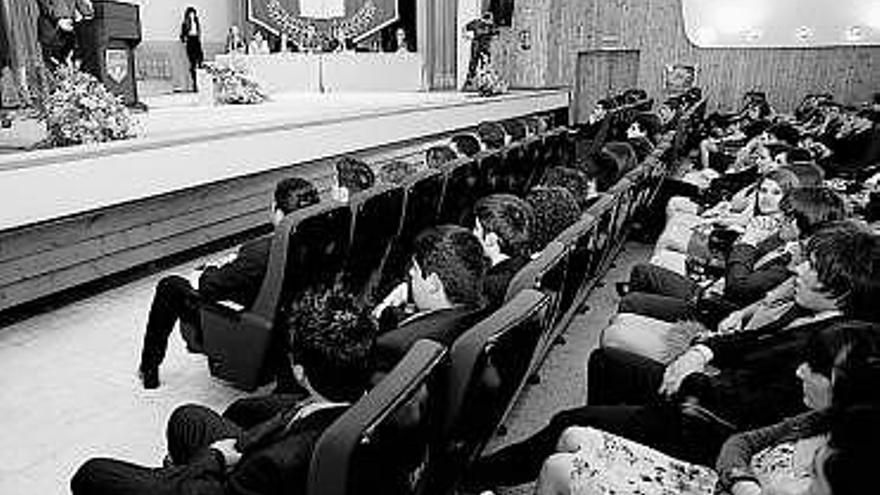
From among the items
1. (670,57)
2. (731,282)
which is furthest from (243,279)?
(670,57)

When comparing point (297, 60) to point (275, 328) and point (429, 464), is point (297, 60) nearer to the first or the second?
point (275, 328)

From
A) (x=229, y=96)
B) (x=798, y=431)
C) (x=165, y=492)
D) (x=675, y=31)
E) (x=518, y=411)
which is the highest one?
(x=675, y=31)

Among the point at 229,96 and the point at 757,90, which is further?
the point at 757,90

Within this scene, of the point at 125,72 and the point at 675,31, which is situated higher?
the point at 675,31

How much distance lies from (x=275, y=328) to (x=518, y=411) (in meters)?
0.91

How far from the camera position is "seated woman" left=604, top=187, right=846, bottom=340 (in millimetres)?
2320

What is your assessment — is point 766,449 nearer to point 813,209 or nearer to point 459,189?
point 813,209

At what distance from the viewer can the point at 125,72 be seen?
6.20 meters

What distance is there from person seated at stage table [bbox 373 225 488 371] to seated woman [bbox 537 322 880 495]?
39 centimetres

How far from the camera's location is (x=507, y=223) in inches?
97.3

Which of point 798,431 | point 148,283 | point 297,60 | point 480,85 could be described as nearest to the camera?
point 798,431

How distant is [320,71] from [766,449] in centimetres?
938

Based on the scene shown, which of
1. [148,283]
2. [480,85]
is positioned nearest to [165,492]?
[148,283]

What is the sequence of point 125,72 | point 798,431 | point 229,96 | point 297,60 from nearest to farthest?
point 798,431
point 125,72
point 229,96
point 297,60
